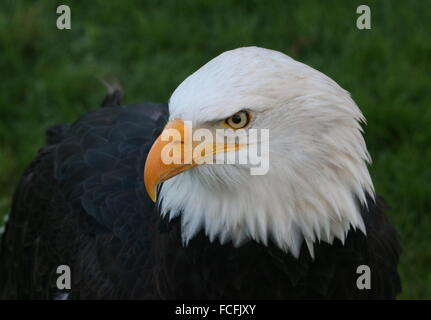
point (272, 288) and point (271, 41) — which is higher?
point (271, 41)

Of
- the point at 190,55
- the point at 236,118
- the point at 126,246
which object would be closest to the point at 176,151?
the point at 236,118

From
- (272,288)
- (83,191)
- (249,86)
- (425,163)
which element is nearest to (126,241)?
(83,191)

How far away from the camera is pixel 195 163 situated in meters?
3.04

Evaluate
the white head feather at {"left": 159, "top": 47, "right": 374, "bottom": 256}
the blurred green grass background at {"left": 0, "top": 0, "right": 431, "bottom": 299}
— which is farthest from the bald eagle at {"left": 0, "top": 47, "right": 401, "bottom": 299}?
the blurred green grass background at {"left": 0, "top": 0, "right": 431, "bottom": 299}

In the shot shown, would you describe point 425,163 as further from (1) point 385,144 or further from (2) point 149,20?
(2) point 149,20

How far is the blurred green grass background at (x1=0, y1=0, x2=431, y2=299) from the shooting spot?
6.03 meters

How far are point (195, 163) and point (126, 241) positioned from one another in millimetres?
935

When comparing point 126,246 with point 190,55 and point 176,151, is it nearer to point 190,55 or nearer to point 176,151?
point 176,151

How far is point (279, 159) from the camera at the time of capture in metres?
3.04

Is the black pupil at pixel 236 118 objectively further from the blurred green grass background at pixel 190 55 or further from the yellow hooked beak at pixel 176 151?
the blurred green grass background at pixel 190 55

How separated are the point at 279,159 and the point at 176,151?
39cm

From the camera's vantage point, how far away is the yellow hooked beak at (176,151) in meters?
3.00

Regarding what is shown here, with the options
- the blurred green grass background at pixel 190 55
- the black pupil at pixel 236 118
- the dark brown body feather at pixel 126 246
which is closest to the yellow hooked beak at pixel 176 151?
the black pupil at pixel 236 118

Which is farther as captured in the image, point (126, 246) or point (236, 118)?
point (126, 246)
